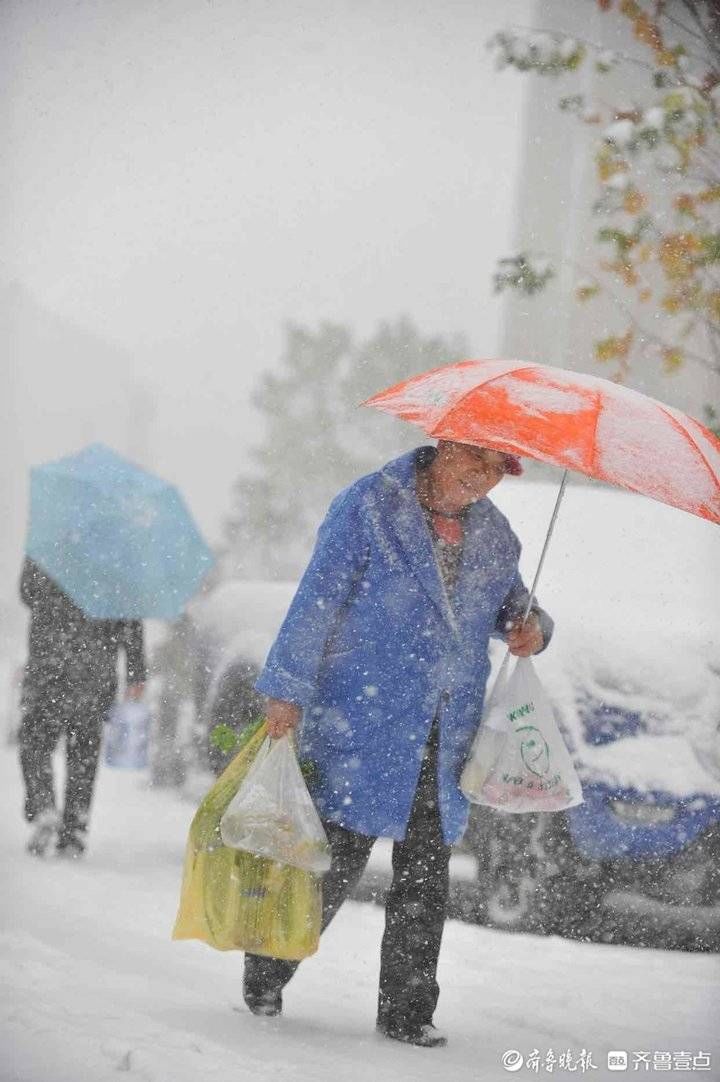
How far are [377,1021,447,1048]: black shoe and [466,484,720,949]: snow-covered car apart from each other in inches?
52.6

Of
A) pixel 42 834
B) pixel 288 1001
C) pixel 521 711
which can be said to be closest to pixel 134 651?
pixel 42 834

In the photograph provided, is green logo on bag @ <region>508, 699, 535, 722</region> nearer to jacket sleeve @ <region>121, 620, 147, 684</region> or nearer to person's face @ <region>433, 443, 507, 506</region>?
person's face @ <region>433, 443, 507, 506</region>

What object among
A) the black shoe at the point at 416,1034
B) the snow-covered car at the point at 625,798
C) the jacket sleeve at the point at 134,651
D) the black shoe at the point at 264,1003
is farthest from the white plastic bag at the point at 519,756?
the jacket sleeve at the point at 134,651

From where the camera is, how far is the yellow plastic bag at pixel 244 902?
2828 mm

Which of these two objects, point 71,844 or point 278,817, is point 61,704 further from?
point 278,817

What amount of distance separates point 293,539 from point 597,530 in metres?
20.2

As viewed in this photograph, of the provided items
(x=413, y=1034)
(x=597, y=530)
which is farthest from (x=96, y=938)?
(x=597, y=530)

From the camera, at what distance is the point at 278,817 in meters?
2.77

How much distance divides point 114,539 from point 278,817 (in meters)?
3.04

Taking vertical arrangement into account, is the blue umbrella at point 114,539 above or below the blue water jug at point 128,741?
above

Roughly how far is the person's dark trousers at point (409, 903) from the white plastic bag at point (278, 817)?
0.49 feet

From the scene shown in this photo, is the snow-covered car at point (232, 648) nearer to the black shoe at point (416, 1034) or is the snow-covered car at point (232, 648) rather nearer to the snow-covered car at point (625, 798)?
the snow-covered car at point (625, 798)

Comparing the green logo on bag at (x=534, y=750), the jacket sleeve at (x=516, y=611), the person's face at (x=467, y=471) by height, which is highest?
the person's face at (x=467, y=471)

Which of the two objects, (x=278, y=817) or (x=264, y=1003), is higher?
(x=278, y=817)
